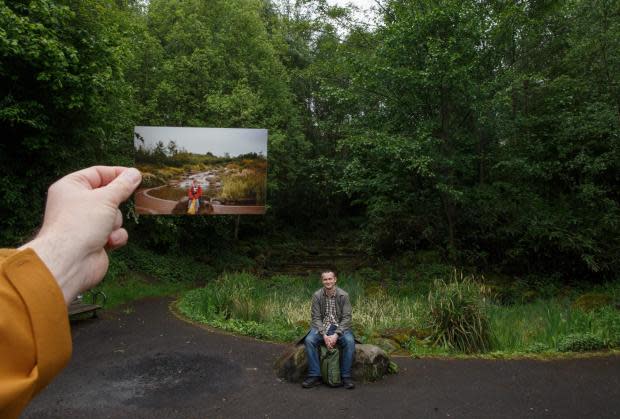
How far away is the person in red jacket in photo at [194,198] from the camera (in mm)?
8289

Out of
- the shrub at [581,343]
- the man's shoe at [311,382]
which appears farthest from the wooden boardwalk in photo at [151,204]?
the shrub at [581,343]

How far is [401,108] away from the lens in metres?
12.2

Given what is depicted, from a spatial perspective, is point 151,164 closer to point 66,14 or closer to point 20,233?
point 66,14

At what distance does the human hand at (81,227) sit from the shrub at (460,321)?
273 inches

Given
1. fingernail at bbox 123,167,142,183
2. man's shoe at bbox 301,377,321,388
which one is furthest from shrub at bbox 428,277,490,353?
fingernail at bbox 123,167,142,183

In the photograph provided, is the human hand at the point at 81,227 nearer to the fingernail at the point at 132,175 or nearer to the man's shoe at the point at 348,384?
the fingernail at the point at 132,175

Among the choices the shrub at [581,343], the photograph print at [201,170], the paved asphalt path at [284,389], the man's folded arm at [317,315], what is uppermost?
the photograph print at [201,170]

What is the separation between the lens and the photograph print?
27.1 feet

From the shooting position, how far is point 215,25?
16781mm

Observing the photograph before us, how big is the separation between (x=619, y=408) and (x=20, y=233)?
35.4ft

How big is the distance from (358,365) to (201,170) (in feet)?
14.7

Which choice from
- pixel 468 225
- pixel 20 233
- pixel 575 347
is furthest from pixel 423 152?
pixel 20 233

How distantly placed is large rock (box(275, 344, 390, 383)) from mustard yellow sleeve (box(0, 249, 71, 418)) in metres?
5.68

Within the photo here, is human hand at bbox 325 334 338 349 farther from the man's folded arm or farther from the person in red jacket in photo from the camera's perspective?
the person in red jacket in photo
